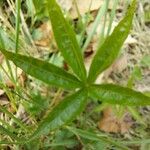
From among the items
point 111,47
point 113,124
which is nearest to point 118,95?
point 111,47

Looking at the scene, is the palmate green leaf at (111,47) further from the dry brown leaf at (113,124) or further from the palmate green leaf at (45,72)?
the dry brown leaf at (113,124)

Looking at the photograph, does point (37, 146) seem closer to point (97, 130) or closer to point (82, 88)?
point (97, 130)

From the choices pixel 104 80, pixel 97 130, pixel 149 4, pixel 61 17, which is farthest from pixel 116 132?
pixel 61 17

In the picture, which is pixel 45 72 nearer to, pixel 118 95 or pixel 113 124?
pixel 118 95

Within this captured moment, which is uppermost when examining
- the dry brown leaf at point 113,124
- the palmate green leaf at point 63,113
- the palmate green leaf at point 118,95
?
the palmate green leaf at point 118,95

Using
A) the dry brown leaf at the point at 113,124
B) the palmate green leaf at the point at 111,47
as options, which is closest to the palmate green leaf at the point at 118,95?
the palmate green leaf at the point at 111,47

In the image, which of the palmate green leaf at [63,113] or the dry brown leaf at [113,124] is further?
the dry brown leaf at [113,124]
